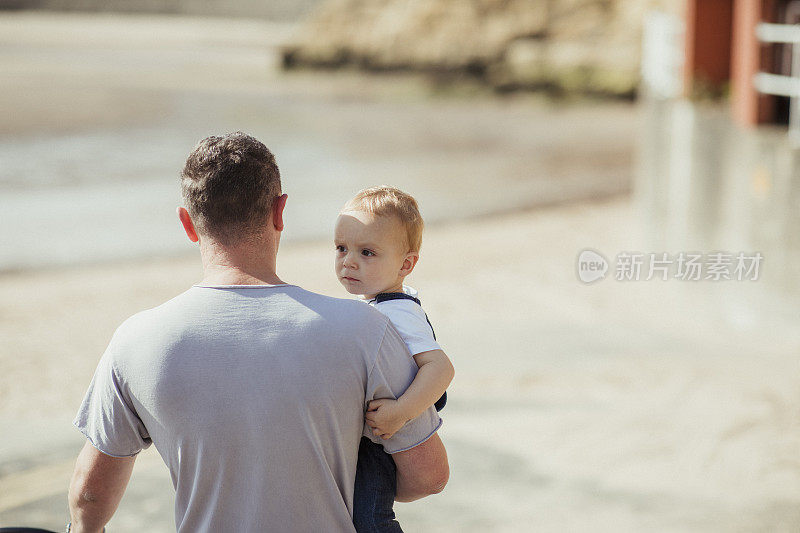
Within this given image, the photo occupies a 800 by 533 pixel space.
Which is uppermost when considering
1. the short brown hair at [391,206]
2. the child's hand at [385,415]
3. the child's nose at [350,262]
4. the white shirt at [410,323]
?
the short brown hair at [391,206]

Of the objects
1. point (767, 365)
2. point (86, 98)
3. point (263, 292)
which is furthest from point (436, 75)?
point (263, 292)

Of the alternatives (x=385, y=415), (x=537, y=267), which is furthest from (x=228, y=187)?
(x=537, y=267)

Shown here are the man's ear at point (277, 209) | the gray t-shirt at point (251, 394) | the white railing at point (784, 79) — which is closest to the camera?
the gray t-shirt at point (251, 394)

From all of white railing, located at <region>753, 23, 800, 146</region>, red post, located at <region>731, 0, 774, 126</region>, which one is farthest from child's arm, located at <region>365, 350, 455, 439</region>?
red post, located at <region>731, 0, 774, 126</region>

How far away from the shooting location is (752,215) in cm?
775

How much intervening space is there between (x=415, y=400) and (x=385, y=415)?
7 centimetres

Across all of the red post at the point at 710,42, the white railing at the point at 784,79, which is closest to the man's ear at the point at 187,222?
the white railing at the point at 784,79

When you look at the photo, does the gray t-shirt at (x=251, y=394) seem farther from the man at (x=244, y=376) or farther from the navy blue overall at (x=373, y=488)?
the navy blue overall at (x=373, y=488)

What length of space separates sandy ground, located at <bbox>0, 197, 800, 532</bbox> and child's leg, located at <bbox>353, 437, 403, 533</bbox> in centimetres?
201

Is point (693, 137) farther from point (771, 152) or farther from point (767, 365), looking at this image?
point (767, 365)

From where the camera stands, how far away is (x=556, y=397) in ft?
18.5

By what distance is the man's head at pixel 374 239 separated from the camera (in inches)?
83.3

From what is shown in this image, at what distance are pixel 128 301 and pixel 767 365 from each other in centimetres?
545

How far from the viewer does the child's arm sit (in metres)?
1.87
